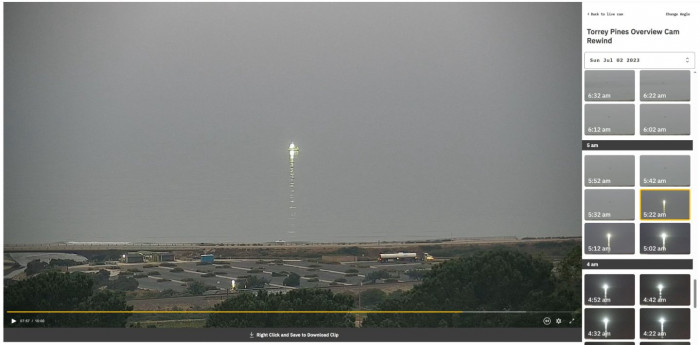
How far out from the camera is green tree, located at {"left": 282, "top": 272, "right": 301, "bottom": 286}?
10.5 metres

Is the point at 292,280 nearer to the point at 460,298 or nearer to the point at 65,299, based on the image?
the point at 460,298

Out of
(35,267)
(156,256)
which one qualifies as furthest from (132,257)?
(35,267)

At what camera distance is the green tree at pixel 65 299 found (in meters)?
9.94

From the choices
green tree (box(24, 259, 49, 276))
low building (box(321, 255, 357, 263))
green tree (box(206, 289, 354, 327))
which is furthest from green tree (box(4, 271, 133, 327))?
low building (box(321, 255, 357, 263))

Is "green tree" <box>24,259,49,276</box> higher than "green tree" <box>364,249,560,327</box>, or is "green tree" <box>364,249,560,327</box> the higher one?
"green tree" <box>24,259,49,276</box>

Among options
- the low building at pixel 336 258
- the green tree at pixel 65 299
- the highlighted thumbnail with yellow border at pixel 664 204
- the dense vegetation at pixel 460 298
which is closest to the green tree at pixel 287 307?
the dense vegetation at pixel 460 298

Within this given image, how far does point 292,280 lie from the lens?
34.4ft

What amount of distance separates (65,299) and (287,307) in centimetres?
246

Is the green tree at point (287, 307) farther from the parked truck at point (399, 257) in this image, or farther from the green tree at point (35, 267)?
the green tree at point (35, 267)

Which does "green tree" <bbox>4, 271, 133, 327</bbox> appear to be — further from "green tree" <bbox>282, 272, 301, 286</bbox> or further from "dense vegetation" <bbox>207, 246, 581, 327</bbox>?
"green tree" <bbox>282, 272, 301, 286</bbox>

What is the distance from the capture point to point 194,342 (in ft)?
31.7

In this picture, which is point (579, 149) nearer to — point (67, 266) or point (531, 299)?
point (531, 299)

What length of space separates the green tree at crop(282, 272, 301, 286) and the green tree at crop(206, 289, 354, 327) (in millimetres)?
145

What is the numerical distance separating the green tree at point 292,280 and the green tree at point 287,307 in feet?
0.48
